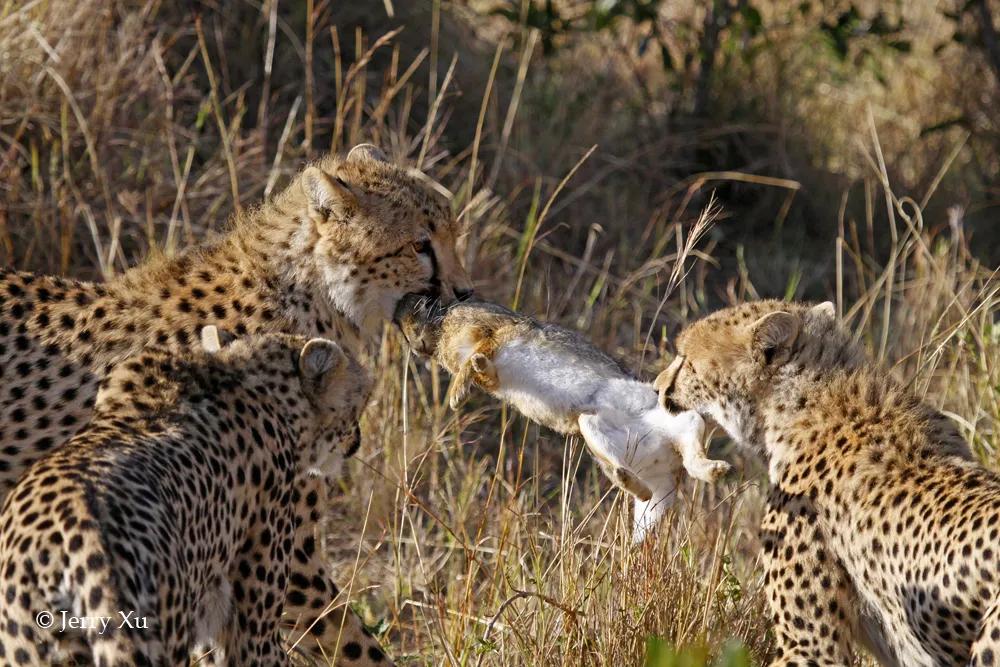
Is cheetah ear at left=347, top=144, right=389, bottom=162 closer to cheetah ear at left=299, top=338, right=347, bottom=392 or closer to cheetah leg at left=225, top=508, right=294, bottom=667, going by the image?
cheetah ear at left=299, top=338, right=347, bottom=392

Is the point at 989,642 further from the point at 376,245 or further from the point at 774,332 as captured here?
the point at 376,245

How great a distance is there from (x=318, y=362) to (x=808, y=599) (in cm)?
133

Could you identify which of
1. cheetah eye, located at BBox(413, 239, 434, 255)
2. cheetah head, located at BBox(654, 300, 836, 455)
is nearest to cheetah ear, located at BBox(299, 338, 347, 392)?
cheetah eye, located at BBox(413, 239, 434, 255)

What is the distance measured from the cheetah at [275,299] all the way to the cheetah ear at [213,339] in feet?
0.83

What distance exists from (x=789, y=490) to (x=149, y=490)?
5.58 feet

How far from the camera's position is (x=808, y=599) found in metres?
3.73

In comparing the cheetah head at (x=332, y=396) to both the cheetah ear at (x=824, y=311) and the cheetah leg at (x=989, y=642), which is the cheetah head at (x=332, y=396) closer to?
the cheetah ear at (x=824, y=311)

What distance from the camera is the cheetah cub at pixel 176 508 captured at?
8.66 feet

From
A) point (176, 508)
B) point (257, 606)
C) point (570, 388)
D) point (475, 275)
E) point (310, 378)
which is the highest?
point (176, 508)

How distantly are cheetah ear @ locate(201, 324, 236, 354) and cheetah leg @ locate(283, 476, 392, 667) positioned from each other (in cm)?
42

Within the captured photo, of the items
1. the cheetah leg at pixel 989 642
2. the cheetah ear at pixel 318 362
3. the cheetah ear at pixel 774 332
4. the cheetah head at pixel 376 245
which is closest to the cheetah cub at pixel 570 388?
the cheetah head at pixel 376 245

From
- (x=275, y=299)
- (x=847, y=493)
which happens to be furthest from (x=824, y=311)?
(x=275, y=299)

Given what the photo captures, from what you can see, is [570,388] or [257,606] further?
[570,388]

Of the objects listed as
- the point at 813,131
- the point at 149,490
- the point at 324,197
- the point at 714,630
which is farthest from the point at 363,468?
the point at 813,131
